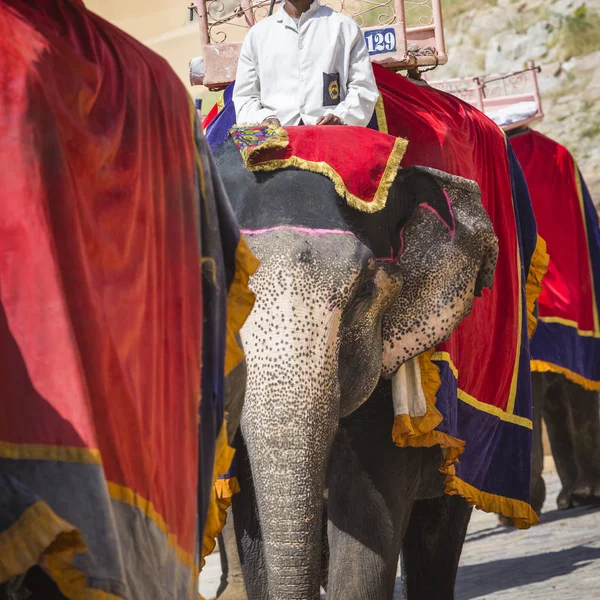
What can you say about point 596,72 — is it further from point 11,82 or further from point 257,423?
point 11,82

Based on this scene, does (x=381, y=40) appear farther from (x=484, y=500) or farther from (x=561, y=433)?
(x=561, y=433)

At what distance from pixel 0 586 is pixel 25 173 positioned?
1.73 ft

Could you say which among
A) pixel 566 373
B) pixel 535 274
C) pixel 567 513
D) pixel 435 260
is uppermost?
pixel 435 260

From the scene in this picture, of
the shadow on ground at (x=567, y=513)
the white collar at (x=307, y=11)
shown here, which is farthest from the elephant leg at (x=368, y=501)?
the shadow on ground at (x=567, y=513)

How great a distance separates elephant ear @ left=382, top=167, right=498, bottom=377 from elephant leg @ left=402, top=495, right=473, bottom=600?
865 mm

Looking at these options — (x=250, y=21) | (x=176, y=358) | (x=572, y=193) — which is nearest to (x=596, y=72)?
(x=572, y=193)

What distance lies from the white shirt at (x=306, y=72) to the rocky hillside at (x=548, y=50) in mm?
10107

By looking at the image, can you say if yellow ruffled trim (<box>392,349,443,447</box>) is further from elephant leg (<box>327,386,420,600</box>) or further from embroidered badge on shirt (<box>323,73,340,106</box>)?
embroidered badge on shirt (<box>323,73,340,106</box>)

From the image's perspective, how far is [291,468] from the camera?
3529 mm

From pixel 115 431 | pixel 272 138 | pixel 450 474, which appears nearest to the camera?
pixel 115 431

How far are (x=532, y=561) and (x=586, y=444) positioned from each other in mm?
1915

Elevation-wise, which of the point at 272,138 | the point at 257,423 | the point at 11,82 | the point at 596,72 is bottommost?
the point at 596,72

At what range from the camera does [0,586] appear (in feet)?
6.23

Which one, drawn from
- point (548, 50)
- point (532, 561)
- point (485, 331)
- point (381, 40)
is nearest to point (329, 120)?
point (381, 40)
